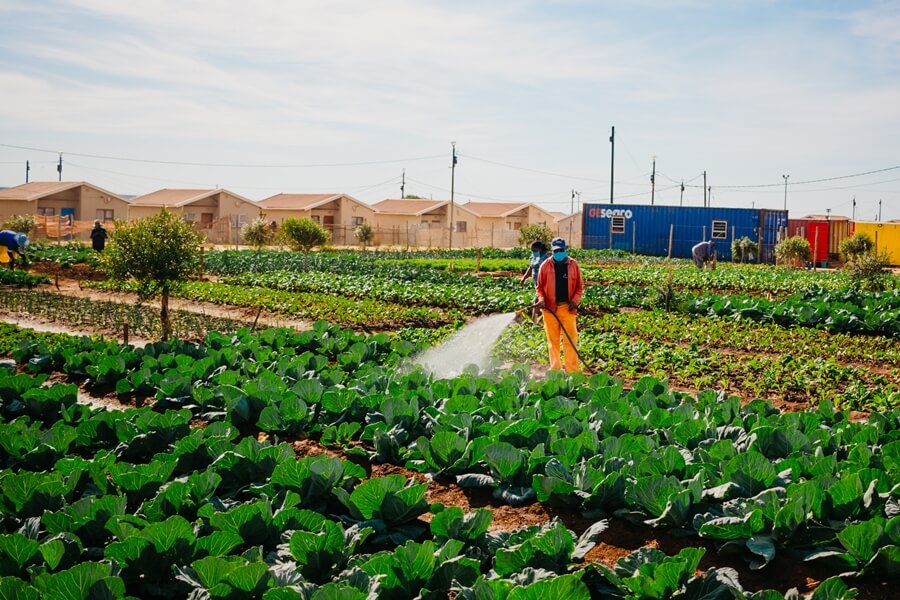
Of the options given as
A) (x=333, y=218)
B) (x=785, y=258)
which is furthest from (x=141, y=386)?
(x=333, y=218)

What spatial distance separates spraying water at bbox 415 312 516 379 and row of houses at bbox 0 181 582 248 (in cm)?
3383

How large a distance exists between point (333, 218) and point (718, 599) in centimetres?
5530

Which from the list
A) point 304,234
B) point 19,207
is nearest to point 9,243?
point 304,234

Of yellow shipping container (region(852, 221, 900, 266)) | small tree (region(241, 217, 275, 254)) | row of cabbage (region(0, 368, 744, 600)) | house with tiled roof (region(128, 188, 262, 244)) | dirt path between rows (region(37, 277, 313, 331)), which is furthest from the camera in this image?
house with tiled roof (region(128, 188, 262, 244))

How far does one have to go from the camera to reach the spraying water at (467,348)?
453 inches

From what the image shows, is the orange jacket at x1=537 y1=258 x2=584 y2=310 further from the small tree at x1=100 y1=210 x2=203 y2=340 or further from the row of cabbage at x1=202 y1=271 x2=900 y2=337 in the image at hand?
the row of cabbage at x1=202 y1=271 x2=900 y2=337

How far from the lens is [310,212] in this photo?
185 feet

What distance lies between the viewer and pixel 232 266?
28.3 metres

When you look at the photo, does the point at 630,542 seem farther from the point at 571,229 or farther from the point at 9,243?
the point at 571,229

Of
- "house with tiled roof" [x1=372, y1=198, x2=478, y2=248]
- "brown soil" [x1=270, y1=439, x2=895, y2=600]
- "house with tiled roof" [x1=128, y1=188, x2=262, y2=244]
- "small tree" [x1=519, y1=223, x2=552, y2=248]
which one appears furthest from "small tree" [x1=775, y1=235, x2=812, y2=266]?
"brown soil" [x1=270, y1=439, x2=895, y2=600]

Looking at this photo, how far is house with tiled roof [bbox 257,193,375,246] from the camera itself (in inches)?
2223

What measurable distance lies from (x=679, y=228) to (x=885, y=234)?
10.1 m

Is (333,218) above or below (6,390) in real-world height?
above

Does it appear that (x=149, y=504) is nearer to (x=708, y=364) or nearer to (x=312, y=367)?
(x=312, y=367)
